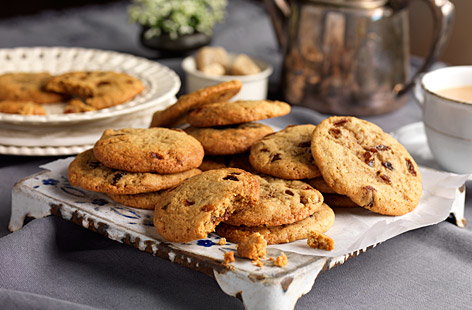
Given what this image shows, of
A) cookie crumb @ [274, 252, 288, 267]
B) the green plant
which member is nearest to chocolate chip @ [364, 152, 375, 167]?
cookie crumb @ [274, 252, 288, 267]

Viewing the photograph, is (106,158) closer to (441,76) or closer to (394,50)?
(441,76)

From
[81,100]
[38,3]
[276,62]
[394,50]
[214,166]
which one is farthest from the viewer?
[38,3]

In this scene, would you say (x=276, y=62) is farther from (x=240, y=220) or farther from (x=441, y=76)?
(x=240, y=220)

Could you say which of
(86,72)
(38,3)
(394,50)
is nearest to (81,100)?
(86,72)

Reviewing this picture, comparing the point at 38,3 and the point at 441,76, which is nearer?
the point at 441,76

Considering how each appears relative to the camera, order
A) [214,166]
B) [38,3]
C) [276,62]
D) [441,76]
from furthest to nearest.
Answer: [38,3]
[276,62]
[441,76]
[214,166]

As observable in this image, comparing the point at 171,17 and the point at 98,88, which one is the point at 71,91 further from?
the point at 171,17

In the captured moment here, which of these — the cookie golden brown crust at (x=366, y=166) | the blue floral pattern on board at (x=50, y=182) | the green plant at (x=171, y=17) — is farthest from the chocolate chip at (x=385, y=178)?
the green plant at (x=171, y=17)

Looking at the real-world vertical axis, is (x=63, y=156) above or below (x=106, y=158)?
below
